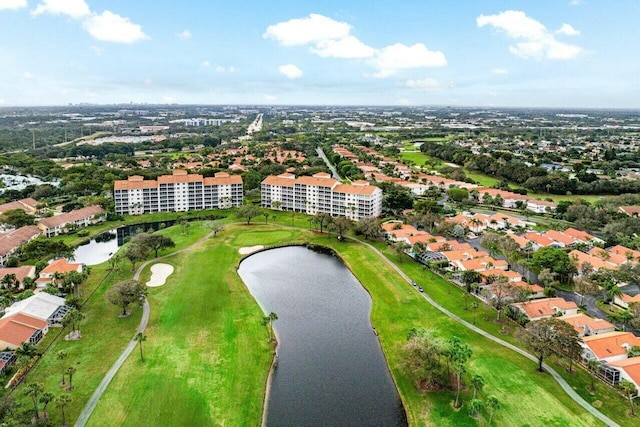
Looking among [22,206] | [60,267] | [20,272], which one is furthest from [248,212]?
[22,206]

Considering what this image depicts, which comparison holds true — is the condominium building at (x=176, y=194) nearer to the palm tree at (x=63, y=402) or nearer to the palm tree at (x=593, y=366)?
the palm tree at (x=63, y=402)

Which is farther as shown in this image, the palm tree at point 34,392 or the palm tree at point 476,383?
the palm tree at point 476,383

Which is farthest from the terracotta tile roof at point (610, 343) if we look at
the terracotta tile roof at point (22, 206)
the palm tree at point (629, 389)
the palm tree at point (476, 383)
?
the terracotta tile roof at point (22, 206)

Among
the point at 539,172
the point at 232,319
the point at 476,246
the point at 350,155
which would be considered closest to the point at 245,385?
the point at 232,319

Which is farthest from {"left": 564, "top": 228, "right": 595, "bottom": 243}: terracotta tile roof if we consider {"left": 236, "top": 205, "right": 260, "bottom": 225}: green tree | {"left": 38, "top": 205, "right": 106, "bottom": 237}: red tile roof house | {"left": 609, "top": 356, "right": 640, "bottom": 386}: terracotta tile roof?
{"left": 38, "top": 205, "right": 106, "bottom": 237}: red tile roof house

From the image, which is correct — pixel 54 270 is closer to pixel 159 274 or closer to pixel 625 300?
pixel 159 274

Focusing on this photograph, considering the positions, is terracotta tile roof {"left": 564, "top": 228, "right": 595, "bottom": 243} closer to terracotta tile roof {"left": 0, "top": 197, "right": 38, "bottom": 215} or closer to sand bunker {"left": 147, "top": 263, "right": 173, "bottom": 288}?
sand bunker {"left": 147, "top": 263, "right": 173, "bottom": 288}
